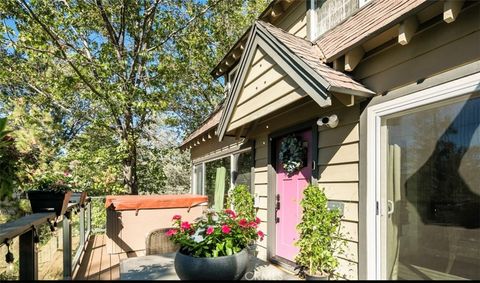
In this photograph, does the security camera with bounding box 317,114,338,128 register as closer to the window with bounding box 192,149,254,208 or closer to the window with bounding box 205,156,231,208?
the window with bounding box 192,149,254,208

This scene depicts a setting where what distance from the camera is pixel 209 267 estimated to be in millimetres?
2477

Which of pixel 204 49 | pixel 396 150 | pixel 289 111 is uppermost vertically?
pixel 204 49

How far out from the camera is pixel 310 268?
3.15 m

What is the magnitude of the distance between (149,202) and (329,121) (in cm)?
454

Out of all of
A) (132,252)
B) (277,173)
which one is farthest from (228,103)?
(132,252)

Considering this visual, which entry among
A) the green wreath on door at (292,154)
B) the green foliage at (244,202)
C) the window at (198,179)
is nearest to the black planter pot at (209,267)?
the green wreath on door at (292,154)

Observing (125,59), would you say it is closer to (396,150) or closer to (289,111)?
(289,111)

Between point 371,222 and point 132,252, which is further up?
point 371,222

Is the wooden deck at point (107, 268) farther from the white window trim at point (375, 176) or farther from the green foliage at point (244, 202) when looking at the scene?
the green foliage at point (244, 202)

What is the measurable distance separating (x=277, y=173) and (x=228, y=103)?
1.27m

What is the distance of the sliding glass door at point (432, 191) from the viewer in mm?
2385

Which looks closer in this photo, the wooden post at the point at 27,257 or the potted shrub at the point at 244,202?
the wooden post at the point at 27,257

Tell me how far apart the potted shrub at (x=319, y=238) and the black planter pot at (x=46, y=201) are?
2.49 metres

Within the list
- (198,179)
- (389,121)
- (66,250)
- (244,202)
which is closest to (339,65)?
(389,121)
